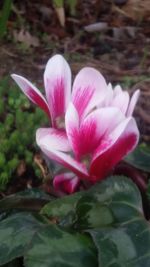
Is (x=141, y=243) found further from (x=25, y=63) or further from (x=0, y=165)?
(x=25, y=63)

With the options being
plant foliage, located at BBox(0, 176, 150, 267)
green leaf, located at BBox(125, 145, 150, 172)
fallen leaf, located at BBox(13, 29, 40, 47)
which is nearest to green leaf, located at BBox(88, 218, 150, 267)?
plant foliage, located at BBox(0, 176, 150, 267)

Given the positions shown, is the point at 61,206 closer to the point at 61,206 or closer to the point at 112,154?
the point at 61,206

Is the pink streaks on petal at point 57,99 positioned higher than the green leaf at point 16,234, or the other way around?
the pink streaks on petal at point 57,99

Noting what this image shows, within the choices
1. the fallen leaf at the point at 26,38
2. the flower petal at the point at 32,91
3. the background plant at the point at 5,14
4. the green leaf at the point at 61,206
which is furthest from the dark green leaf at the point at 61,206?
the fallen leaf at the point at 26,38

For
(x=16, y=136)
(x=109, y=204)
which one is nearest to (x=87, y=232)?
(x=109, y=204)

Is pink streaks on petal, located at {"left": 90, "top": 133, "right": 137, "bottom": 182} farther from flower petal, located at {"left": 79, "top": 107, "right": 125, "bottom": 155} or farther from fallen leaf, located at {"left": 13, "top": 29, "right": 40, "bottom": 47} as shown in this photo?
fallen leaf, located at {"left": 13, "top": 29, "right": 40, "bottom": 47}

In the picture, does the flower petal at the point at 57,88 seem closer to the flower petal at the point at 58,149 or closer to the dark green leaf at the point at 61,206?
the flower petal at the point at 58,149

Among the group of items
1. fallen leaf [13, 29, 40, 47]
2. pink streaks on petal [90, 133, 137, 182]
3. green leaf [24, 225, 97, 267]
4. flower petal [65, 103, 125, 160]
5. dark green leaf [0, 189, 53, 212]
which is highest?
flower petal [65, 103, 125, 160]
